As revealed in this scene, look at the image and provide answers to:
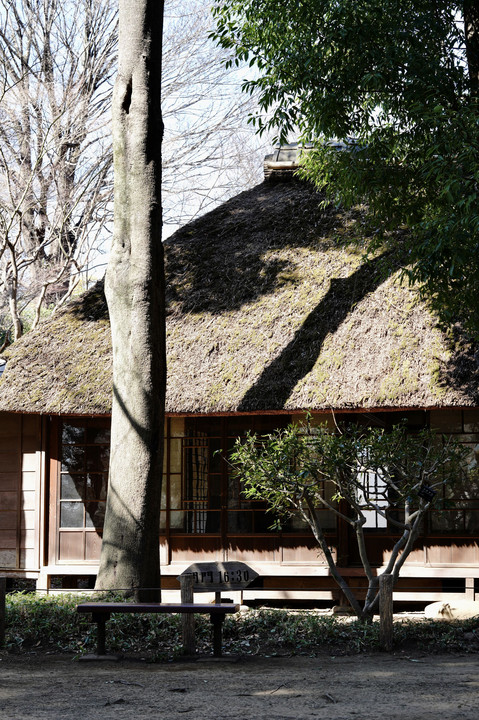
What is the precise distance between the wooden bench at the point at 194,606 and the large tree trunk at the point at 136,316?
27.6 inches

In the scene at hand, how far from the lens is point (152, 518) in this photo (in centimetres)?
858

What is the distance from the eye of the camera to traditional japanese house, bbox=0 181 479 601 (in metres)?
→ 10.1

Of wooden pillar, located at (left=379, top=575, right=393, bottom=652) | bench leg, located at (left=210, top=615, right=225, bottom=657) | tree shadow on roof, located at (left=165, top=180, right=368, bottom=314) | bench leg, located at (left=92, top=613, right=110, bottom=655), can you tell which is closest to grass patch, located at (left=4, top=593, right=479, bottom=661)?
wooden pillar, located at (left=379, top=575, right=393, bottom=652)

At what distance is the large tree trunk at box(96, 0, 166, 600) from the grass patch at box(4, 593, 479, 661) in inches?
23.4

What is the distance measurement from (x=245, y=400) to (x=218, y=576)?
2782 millimetres

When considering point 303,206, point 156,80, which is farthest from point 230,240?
point 156,80

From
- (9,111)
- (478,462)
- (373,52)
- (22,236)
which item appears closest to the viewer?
(373,52)

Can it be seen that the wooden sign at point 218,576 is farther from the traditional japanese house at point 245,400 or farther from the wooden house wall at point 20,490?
the wooden house wall at point 20,490

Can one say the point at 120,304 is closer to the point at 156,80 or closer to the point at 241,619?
the point at 156,80

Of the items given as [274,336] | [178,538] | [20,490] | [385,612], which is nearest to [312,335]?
[274,336]

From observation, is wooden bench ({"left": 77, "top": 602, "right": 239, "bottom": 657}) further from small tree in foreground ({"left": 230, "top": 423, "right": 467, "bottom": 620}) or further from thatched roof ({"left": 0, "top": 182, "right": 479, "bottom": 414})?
thatched roof ({"left": 0, "top": 182, "right": 479, "bottom": 414})

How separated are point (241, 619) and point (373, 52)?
5524mm

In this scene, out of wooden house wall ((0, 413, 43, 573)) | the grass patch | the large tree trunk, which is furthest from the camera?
wooden house wall ((0, 413, 43, 573))

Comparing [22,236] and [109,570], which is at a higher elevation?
[22,236]
